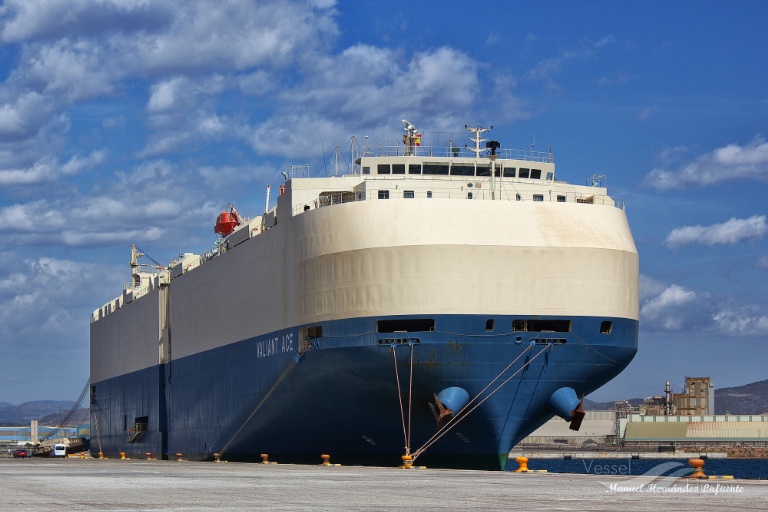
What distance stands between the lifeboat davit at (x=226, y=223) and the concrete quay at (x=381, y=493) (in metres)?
33.8

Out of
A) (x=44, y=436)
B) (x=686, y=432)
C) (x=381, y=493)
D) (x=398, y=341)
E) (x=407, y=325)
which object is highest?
(x=407, y=325)

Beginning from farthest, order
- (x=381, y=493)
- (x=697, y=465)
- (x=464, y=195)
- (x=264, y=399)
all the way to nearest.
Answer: (x=264, y=399), (x=464, y=195), (x=697, y=465), (x=381, y=493)

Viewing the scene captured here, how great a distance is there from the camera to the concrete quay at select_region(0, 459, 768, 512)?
16.0m

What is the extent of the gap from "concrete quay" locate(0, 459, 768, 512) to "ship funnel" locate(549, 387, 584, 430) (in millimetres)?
10501

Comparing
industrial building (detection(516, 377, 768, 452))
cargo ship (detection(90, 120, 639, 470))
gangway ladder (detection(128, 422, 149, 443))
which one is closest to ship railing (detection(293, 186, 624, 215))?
cargo ship (detection(90, 120, 639, 470))

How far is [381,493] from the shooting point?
1873 cm

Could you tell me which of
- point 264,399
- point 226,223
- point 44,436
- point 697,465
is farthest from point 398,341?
point 44,436

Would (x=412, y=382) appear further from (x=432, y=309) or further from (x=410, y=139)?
(x=410, y=139)

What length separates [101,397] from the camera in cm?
7719

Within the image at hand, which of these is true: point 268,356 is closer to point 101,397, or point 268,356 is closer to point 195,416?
point 195,416

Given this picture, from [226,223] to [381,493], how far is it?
40887 millimetres

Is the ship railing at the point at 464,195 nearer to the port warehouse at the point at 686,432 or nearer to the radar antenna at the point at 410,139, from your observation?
the radar antenna at the point at 410,139

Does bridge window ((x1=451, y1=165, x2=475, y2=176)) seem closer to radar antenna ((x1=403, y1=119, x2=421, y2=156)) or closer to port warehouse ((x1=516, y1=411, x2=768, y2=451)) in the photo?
radar antenna ((x1=403, y1=119, x2=421, y2=156))

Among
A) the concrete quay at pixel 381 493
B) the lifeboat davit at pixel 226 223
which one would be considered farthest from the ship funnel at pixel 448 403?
the lifeboat davit at pixel 226 223
